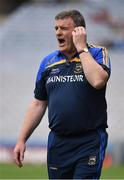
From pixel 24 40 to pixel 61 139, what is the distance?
42.2ft

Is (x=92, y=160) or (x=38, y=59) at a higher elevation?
(x=92, y=160)

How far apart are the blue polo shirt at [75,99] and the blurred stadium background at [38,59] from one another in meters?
9.00

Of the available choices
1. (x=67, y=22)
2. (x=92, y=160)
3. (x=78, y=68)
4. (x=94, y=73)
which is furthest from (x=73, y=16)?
(x=92, y=160)

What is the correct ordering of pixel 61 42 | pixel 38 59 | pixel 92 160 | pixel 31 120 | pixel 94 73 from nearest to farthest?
pixel 94 73
pixel 92 160
pixel 61 42
pixel 31 120
pixel 38 59

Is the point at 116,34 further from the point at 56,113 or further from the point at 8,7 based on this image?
the point at 56,113

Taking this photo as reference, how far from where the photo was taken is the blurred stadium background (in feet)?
51.9

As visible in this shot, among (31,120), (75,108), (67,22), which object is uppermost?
(67,22)

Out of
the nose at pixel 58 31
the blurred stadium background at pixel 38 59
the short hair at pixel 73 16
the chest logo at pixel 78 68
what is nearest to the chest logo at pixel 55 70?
the chest logo at pixel 78 68

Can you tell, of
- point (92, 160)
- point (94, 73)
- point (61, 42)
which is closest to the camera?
point (94, 73)

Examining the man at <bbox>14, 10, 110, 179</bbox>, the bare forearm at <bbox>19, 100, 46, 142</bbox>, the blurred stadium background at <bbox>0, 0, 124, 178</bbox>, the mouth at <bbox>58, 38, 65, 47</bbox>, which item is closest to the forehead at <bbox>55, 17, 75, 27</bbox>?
the man at <bbox>14, 10, 110, 179</bbox>

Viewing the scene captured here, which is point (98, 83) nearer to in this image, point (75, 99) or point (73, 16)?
point (75, 99)

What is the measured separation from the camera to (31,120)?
6.48 metres

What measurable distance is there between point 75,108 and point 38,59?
491 inches

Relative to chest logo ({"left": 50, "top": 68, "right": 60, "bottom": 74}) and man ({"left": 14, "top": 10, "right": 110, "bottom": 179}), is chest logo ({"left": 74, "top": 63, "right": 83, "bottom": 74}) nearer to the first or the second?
man ({"left": 14, "top": 10, "right": 110, "bottom": 179})
